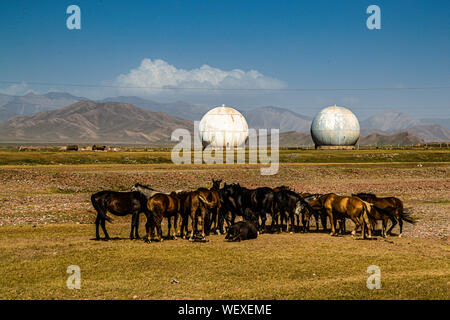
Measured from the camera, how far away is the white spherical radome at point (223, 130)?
91562 millimetres

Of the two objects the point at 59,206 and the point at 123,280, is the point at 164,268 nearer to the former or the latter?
the point at 123,280

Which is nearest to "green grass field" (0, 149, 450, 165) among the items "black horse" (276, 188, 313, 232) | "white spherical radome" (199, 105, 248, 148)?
"white spherical radome" (199, 105, 248, 148)

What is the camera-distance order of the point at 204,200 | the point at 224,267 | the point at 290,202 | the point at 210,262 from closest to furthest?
the point at 224,267
the point at 210,262
the point at 204,200
the point at 290,202

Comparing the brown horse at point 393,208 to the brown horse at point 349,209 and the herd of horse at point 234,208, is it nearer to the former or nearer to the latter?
the herd of horse at point 234,208

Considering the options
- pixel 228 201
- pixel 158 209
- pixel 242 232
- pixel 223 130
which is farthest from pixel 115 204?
pixel 223 130

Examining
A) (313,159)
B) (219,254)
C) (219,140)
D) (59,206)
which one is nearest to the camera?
(219,254)

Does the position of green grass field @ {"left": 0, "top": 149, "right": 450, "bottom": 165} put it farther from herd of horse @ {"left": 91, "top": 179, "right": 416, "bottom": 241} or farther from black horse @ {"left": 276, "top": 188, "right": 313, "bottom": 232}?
black horse @ {"left": 276, "top": 188, "right": 313, "bottom": 232}

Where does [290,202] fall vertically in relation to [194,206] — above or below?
below

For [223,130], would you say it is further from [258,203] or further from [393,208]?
[393,208]

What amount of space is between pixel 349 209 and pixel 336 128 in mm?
83511

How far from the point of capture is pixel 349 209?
17.2 m
